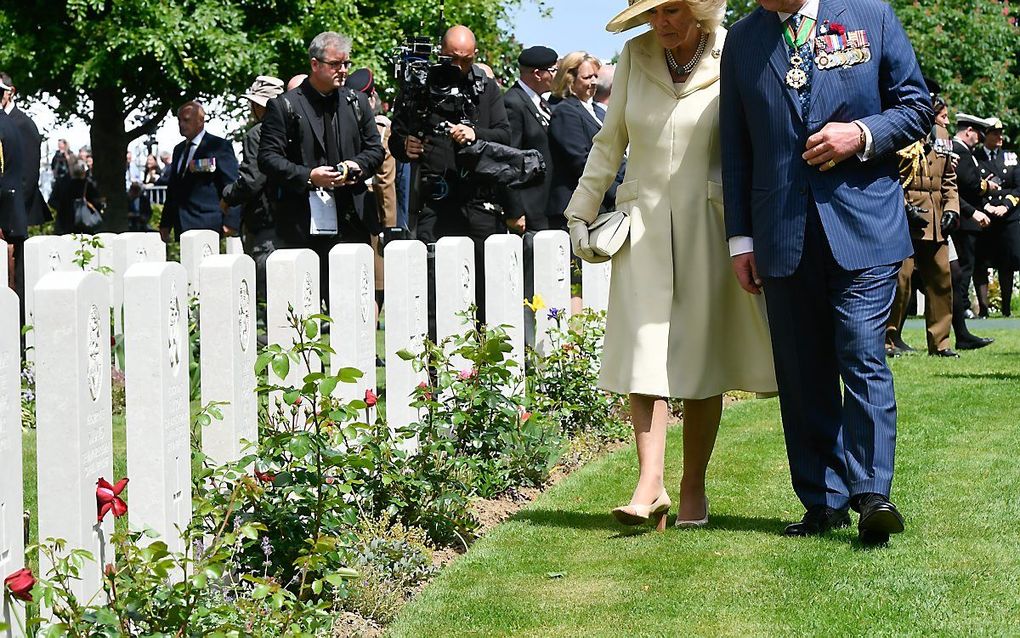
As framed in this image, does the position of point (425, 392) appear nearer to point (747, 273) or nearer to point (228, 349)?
point (747, 273)

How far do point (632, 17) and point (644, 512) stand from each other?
1780 millimetres

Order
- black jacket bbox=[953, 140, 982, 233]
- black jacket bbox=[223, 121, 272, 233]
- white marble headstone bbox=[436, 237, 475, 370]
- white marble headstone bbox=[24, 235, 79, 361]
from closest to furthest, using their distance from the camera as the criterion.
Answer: white marble headstone bbox=[436, 237, 475, 370] → white marble headstone bbox=[24, 235, 79, 361] → black jacket bbox=[223, 121, 272, 233] → black jacket bbox=[953, 140, 982, 233]

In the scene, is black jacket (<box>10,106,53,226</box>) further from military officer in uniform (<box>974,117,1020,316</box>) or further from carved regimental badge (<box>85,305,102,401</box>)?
military officer in uniform (<box>974,117,1020,316</box>)

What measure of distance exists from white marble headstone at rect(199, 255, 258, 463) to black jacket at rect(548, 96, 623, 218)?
529 centimetres

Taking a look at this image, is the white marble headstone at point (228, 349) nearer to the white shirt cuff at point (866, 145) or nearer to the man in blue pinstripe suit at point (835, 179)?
the man in blue pinstripe suit at point (835, 179)

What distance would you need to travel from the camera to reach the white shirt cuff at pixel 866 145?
17.0 feet

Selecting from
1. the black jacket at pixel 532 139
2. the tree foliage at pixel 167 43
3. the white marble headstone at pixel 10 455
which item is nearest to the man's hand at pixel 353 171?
the black jacket at pixel 532 139

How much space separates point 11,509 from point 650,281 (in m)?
3.02

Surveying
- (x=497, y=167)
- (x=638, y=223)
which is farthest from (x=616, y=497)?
(x=497, y=167)

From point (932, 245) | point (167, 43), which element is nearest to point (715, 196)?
point (932, 245)

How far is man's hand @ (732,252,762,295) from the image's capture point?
18.2ft

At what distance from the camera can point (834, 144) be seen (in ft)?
17.0

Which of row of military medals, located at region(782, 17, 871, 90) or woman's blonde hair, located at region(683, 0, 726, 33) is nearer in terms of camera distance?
row of military medals, located at region(782, 17, 871, 90)

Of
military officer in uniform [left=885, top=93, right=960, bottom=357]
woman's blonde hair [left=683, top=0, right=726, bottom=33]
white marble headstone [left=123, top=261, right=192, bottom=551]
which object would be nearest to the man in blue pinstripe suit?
woman's blonde hair [left=683, top=0, right=726, bottom=33]
